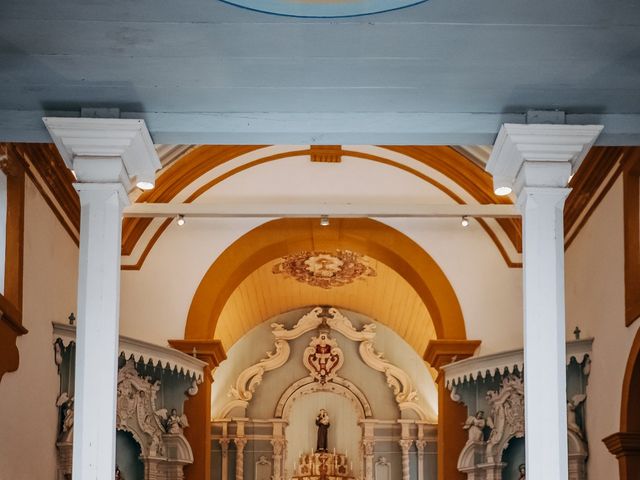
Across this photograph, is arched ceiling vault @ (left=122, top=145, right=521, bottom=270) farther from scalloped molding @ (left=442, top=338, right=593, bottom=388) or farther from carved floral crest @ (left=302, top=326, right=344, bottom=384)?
carved floral crest @ (left=302, top=326, right=344, bottom=384)

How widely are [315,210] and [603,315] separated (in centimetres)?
331

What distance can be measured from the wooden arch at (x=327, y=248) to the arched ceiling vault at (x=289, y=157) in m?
0.77

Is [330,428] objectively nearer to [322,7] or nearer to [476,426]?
[476,426]

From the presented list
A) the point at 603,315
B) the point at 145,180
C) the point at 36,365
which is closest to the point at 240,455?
the point at 36,365

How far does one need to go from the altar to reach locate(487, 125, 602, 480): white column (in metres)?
14.1

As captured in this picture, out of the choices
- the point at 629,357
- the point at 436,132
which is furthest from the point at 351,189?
the point at 436,132

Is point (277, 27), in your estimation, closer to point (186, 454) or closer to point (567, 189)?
point (567, 189)

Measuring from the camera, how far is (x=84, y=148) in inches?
265

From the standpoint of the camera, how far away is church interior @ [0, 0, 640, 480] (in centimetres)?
613

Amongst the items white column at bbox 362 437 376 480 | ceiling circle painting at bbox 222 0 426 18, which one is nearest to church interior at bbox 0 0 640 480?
ceiling circle painting at bbox 222 0 426 18

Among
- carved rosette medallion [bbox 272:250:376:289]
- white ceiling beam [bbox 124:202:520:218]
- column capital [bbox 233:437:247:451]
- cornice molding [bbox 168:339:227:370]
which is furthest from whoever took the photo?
column capital [bbox 233:437:247:451]

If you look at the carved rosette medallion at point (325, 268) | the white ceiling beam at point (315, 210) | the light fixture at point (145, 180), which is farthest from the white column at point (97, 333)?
the carved rosette medallion at point (325, 268)

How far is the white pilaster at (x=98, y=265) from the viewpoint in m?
6.30

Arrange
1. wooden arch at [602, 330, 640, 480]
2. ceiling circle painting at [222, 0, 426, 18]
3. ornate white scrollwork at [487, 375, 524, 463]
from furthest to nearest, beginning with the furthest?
ornate white scrollwork at [487, 375, 524, 463] < wooden arch at [602, 330, 640, 480] < ceiling circle painting at [222, 0, 426, 18]
